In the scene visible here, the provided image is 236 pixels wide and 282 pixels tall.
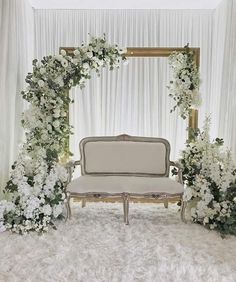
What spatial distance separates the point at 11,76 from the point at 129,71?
169 centimetres

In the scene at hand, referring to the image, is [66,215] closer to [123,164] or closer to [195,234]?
[123,164]

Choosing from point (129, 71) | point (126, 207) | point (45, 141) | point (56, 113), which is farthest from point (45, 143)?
point (129, 71)

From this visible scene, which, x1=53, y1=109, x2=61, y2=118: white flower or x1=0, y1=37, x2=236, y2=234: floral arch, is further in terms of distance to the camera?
x1=53, y1=109, x2=61, y2=118: white flower

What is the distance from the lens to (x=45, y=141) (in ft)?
12.8

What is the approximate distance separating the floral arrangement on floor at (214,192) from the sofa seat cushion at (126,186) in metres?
0.18

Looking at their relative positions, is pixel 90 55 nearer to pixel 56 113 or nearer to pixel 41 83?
pixel 41 83

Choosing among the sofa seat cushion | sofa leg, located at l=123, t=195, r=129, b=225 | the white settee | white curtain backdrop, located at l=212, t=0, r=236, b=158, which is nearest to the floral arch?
the sofa seat cushion

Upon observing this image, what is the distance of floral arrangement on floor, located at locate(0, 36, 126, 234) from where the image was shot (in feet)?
11.4

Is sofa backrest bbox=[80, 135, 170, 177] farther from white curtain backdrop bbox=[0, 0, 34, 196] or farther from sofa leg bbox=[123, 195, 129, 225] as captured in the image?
white curtain backdrop bbox=[0, 0, 34, 196]

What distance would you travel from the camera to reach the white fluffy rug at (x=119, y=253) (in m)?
2.49

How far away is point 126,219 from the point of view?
12.2 ft

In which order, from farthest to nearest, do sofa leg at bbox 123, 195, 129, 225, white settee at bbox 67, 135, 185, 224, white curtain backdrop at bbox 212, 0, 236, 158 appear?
white settee at bbox 67, 135, 185, 224
white curtain backdrop at bbox 212, 0, 236, 158
sofa leg at bbox 123, 195, 129, 225

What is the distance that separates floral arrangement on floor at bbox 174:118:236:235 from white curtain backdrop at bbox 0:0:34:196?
6.70 ft

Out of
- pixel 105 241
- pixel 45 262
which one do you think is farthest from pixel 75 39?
pixel 45 262
